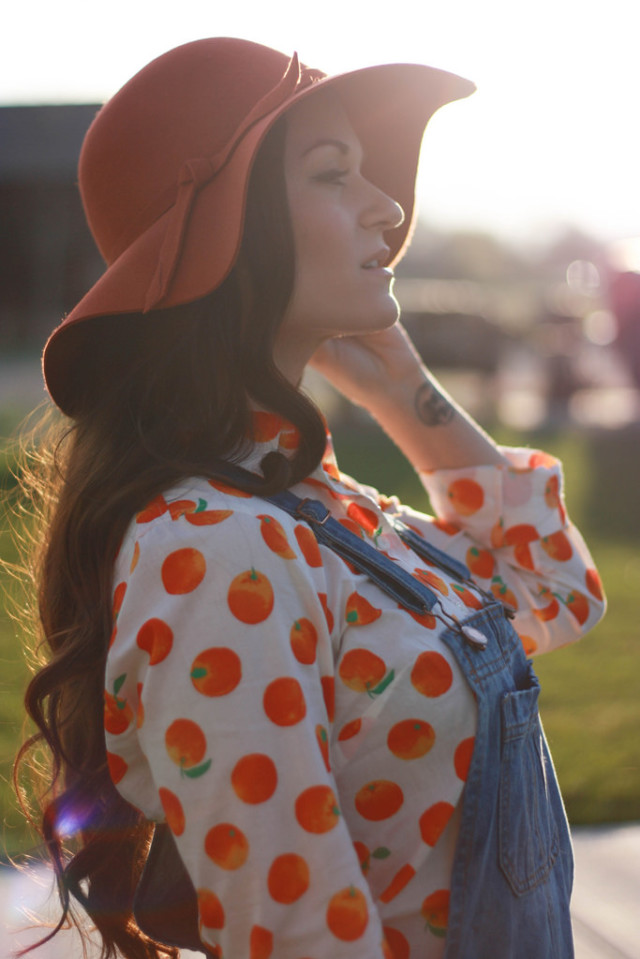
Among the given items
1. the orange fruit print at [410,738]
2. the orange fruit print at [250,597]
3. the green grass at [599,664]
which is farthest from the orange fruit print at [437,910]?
the green grass at [599,664]

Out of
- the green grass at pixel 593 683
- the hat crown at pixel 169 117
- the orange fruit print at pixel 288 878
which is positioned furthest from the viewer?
the green grass at pixel 593 683

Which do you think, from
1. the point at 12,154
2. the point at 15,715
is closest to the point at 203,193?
the point at 15,715

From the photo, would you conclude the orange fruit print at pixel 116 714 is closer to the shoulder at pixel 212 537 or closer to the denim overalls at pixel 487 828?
the shoulder at pixel 212 537

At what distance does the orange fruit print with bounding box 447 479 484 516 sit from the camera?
7.09 feet

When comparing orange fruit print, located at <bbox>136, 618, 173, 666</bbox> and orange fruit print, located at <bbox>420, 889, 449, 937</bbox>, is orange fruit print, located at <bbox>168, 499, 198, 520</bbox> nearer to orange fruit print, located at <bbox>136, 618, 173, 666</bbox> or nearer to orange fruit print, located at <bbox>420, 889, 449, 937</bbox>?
orange fruit print, located at <bbox>136, 618, 173, 666</bbox>

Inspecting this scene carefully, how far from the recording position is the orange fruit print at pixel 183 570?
129 centimetres

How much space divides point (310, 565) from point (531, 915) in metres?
0.68

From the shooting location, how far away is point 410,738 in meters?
1.41

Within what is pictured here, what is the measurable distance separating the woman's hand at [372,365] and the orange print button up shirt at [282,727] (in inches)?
24.3

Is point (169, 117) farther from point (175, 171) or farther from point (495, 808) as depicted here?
point (495, 808)

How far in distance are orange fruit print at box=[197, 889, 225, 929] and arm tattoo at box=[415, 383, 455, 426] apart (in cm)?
122

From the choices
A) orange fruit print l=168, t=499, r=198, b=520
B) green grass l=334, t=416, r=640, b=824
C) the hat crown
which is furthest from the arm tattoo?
green grass l=334, t=416, r=640, b=824

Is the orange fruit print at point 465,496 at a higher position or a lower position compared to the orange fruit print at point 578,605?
higher

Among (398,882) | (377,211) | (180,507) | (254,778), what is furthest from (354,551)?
(377,211)
